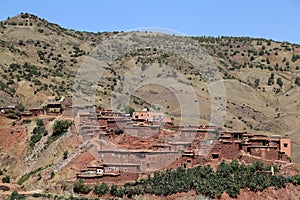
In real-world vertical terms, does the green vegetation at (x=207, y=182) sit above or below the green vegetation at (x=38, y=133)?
below

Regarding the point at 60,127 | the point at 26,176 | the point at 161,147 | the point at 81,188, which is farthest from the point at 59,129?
the point at 81,188

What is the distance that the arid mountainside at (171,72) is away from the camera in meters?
71.6

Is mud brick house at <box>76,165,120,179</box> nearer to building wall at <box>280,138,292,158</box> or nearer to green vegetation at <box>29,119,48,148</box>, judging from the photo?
green vegetation at <box>29,119,48,148</box>

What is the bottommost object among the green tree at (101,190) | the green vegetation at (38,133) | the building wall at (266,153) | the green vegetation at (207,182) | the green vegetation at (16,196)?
the green vegetation at (16,196)

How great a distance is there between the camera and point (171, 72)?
90.2 meters

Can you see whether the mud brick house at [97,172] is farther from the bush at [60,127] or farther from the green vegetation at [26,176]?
the bush at [60,127]

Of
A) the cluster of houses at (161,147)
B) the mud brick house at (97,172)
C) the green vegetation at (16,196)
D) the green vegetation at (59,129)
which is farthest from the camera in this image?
the green vegetation at (59,129)

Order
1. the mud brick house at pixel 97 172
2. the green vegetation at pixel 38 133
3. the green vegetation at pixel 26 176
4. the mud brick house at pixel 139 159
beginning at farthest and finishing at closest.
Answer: the green vegetation at pixel 38 133 < the green vegetation at pixel 26 176 < the mud brick house at pixel 139 159 < the mud brick house at pixel 97 172

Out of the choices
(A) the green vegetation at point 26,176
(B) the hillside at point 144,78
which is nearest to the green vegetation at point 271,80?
(B) the hillside at point 144,78

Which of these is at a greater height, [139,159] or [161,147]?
[161,147]

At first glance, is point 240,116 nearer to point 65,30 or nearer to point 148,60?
point 148,60

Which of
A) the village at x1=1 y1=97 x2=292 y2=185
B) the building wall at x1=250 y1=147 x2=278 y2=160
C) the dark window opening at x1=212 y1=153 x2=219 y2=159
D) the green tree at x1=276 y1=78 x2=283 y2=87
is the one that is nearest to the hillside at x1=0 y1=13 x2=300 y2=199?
the green tree at x1=276 y1=78 x2=283 y2=87

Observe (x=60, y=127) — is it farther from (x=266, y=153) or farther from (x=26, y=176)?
(x=266, y=153)

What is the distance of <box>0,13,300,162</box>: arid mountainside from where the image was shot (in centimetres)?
7162
